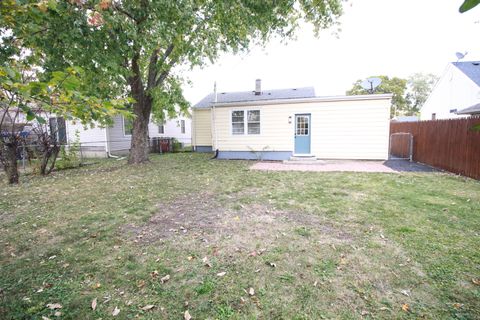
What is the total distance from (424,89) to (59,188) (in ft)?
184

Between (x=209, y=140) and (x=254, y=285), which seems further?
(x=209, y=140)

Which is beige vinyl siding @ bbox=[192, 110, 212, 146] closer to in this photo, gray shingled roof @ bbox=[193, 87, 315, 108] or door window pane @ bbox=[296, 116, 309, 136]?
gray shingled roof @ bbox=[193, 87, 315, 108]

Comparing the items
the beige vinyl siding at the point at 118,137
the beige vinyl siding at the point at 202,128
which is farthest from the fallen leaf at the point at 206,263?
the beige vinyl siding at the point at 202,128

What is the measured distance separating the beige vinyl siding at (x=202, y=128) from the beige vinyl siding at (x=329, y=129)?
416 cm

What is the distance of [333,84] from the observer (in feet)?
148

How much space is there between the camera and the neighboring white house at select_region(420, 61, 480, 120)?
645 inches

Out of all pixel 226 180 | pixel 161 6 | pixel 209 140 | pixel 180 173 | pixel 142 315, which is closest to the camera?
pixel 142 315

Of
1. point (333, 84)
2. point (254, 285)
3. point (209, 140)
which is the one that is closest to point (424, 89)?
point (333, 84)

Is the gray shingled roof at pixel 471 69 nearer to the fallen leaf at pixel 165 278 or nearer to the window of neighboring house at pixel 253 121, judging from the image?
the window of neighboring house at pixel 253 121

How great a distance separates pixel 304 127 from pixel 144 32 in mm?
8288

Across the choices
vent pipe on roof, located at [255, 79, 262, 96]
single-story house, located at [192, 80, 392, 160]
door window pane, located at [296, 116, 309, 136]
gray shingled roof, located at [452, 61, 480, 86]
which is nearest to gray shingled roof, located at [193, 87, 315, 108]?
vent pipe on roof, located at [255, 79, 262, 96]

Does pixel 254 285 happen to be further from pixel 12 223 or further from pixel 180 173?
pixel 180 173

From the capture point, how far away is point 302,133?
12.2 m

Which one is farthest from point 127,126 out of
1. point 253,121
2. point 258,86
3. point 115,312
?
point 115,312
